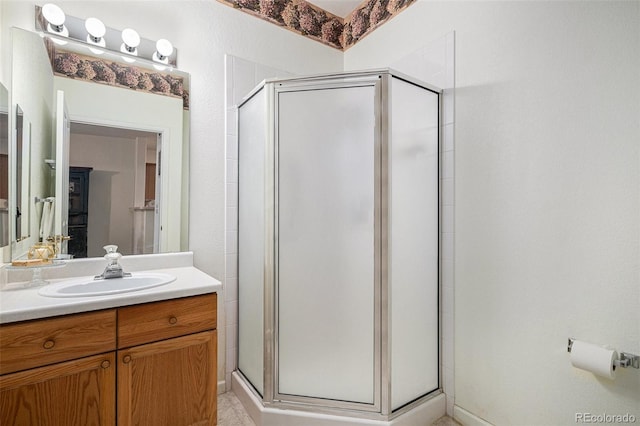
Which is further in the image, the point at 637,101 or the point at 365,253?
the point at 365,253

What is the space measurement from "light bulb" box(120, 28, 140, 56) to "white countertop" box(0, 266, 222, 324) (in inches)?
50.6

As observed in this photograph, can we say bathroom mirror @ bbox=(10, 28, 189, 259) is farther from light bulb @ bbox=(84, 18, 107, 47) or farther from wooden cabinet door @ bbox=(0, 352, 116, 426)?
wooden cabinet door @ bbox=(0, 352, 116, 426)

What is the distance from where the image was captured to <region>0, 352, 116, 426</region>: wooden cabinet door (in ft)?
3.57

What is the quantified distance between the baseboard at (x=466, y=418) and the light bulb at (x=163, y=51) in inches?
102

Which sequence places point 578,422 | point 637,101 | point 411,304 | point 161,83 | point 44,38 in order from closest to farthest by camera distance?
point 637,101 → point 578,422 → point 44,38 → point 411,304 → point 161,83

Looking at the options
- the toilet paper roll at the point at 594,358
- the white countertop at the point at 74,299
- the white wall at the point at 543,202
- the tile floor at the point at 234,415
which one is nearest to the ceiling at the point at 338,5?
the white wall at the point at 543,202

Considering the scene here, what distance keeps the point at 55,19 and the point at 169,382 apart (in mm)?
1821

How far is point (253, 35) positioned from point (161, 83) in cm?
74

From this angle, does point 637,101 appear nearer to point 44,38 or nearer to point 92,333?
point 92,333

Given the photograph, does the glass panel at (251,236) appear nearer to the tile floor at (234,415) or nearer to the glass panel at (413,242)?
the tile floor at (234,415)

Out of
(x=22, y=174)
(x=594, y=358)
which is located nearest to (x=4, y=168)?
(x=22, y=174)

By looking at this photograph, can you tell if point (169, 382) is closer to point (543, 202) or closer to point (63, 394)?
point (63, 394)

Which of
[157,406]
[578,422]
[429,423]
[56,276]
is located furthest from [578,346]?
[56,276]

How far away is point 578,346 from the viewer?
4.22 ft
